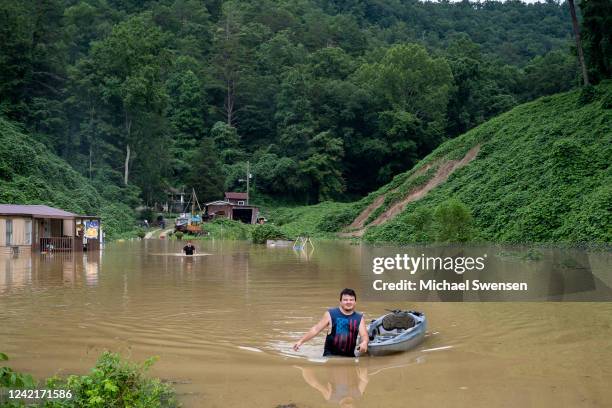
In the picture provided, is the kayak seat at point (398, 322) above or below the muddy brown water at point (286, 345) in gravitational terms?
above

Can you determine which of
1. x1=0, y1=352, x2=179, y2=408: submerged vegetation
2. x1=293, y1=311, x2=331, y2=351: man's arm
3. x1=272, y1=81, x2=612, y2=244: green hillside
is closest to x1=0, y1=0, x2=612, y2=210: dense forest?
x1=272, y1=81, x2=612, y2=244: green hillside

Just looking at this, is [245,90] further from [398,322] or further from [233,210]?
[398,322]

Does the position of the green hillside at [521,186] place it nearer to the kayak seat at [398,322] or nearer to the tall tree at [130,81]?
the kayak seat at [398,322]

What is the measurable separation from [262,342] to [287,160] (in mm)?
68068

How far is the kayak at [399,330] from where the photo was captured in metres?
10.9

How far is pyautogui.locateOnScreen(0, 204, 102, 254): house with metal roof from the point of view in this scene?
32.2 meters

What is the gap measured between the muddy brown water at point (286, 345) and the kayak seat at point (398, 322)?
56 cm

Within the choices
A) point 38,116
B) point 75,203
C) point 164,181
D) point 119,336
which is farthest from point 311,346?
point 164,181

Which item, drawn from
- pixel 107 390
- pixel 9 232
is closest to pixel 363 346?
pixel 107 390

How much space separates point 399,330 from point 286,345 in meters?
2.22

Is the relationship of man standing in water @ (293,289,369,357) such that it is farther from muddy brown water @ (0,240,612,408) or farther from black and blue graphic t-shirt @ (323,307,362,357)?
muddy brown water @ (0,240,612,408)

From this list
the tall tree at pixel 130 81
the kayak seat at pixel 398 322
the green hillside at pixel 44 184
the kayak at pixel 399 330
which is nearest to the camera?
the kayak at pixel 399 330

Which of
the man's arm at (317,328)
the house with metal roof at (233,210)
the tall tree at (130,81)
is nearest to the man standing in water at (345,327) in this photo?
the man's arm at (317,328)

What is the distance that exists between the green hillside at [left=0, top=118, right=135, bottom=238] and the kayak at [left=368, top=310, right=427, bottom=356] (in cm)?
3464
